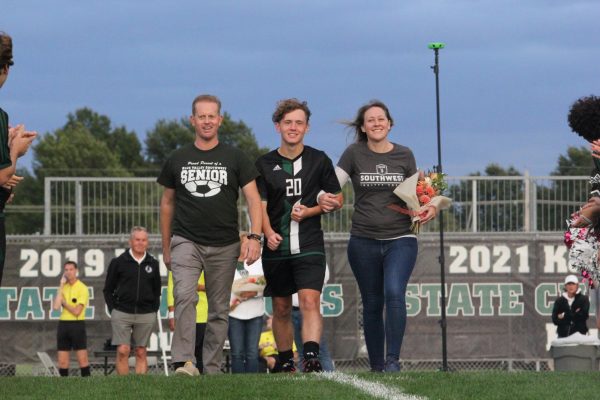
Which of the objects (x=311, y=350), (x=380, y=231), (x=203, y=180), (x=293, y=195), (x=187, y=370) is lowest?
(x=187, y=370)

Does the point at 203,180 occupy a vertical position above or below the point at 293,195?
above

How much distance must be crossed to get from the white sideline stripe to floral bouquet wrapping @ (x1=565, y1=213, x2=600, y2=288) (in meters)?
2.02

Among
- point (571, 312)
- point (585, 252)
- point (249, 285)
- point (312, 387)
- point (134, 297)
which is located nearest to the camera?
point (312, 387)

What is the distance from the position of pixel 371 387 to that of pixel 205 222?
2225 mm

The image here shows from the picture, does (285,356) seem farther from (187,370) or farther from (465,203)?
(465,203)

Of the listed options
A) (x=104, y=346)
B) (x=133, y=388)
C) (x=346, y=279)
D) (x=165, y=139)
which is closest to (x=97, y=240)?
(x=104, y=346)

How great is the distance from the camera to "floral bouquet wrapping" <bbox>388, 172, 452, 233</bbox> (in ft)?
35.6

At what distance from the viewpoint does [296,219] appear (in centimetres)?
1073

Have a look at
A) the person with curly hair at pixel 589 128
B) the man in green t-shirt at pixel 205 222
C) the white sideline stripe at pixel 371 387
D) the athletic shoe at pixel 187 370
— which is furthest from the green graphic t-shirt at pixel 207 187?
the person with curly hair at pixel 589 128

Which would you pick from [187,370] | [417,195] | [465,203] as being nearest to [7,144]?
[187,370]

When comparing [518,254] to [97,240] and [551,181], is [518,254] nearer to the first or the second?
[551,181]

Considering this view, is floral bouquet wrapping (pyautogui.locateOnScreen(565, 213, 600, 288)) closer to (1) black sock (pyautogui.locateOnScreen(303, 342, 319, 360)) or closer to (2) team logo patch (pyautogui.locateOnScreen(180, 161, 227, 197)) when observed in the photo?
(1) black sock (pyautogui.locateOnScreen(303, 342, 319, 360))

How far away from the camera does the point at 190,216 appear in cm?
1038

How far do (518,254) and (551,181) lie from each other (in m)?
1.34
